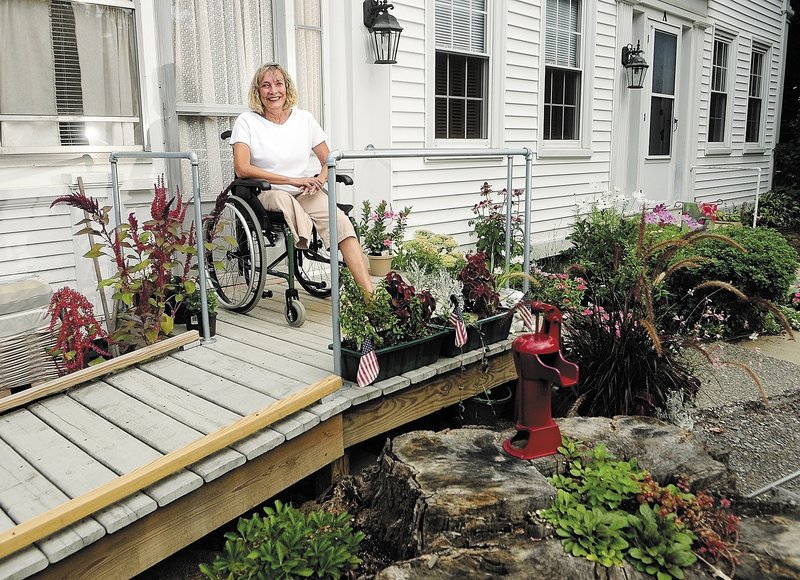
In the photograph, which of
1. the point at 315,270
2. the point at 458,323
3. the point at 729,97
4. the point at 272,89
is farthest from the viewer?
the point at 729,97

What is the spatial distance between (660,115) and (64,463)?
7974mm

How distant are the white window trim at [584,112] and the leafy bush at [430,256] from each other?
2.52 meters

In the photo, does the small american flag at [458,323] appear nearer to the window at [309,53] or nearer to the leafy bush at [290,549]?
the leafy bush at [290,549]

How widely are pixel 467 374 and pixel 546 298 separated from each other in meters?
1.12

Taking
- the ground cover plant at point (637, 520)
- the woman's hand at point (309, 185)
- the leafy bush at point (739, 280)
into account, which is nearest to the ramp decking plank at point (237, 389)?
the ground cover plant at point (637, 520)

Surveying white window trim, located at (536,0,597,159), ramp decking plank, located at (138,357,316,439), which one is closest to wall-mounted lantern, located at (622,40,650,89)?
white window trim, located at (536,0,597,159)

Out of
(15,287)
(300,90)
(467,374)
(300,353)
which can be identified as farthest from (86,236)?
(467,374)

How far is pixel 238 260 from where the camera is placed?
3.84 meters

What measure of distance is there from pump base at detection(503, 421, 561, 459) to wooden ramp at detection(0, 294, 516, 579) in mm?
681

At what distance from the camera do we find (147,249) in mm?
3123

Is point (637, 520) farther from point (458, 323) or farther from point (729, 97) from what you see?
point (729, 97)

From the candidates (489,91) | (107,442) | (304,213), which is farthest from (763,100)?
(107,442)

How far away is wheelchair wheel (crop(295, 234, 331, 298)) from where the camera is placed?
12.4 feet

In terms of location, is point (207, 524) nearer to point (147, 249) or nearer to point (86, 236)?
point (147, 249)
